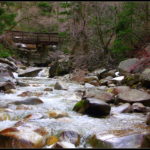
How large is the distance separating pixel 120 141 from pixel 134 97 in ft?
12.8

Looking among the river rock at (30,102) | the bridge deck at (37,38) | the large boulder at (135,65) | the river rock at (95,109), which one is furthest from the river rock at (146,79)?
the bridge deck at (37,38)

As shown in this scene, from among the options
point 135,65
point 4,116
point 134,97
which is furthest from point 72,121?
point 135,65

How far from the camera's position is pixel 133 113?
303 inches

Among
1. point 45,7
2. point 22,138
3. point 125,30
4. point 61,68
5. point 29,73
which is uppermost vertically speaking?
point 45,7

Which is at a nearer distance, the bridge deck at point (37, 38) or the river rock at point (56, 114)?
the river rock at point (56, 114)

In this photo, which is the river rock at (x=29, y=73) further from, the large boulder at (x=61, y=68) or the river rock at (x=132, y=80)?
the river rock at (x=132, y=80)

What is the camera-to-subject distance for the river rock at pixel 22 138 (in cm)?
512

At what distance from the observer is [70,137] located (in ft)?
18.2

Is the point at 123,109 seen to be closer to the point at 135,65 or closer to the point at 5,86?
the point at 5,86

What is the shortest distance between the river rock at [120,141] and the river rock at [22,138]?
975 millimetres

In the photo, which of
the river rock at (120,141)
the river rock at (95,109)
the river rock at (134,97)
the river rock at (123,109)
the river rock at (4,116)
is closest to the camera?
the river rock at (120,141)

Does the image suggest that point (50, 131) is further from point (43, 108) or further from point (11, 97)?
point (11, 97)

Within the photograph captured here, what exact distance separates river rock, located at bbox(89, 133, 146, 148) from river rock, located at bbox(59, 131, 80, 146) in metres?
0.29

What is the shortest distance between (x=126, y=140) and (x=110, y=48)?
12714 millimetres
